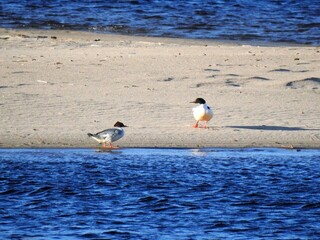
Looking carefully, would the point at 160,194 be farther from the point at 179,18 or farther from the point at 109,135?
the point at 179,18

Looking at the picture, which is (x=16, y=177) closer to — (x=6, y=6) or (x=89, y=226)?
(x=89, y=226)

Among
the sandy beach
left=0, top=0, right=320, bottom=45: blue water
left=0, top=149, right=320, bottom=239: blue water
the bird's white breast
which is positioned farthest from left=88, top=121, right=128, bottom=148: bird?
left=0, top=0, right=320, bottom=45: blue water

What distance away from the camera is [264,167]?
35.7 ft

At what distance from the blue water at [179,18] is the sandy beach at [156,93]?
410cm

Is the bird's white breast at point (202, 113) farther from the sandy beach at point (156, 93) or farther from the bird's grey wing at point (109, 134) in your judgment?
the bird's grey wing at point (109, 134)

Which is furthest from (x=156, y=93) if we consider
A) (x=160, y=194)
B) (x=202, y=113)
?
(x=160, y=194)

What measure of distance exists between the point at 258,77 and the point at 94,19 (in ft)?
38.9

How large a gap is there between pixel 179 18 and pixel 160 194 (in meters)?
17.8

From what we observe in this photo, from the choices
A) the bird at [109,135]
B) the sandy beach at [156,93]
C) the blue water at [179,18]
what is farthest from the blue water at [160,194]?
the blue water at [179,18]

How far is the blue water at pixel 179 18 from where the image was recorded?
75.9 feet

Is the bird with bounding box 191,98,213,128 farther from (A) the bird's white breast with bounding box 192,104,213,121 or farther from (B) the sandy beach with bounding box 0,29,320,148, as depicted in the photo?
(B) the sandy beach with bounding box 0,29,320,148

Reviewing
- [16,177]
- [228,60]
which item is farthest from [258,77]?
[16,177]

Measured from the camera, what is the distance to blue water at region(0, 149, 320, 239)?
27.3ft

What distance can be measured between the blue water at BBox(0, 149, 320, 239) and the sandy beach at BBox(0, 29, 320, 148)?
532mm
